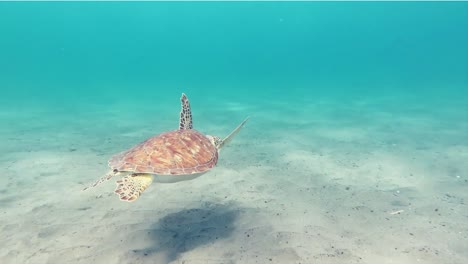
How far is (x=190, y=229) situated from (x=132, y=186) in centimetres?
178

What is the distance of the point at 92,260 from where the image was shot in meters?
4.22

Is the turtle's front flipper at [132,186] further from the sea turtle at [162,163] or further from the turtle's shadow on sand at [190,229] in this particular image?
the turtle's shadow on sand at [190,229]

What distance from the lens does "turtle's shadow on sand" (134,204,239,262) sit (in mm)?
4535

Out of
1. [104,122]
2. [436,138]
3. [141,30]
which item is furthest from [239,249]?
[141,30]

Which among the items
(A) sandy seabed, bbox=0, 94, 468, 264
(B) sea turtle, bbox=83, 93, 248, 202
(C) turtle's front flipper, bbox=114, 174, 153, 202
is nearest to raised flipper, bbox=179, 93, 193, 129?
(B) sea turtle, bbox=83, 93, 248, 202

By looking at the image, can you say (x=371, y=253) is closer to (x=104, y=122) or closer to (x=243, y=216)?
(x=243, y=216)

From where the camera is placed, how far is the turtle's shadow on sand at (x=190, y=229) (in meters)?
4.54

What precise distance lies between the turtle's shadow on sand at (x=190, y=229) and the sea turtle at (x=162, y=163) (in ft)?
3.42

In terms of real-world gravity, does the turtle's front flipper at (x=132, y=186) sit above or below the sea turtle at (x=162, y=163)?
below

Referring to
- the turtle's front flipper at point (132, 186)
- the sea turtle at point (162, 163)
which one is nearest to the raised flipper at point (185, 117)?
the sea turtle at point (162, 163)

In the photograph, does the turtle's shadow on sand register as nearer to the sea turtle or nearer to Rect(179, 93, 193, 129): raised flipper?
the sea turtle

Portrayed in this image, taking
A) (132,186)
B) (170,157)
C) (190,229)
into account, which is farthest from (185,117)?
(132,186)

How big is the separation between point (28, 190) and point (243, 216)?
493cm

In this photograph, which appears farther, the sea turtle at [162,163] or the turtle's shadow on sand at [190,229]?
the turtle's shadow on sand at [190,229]
